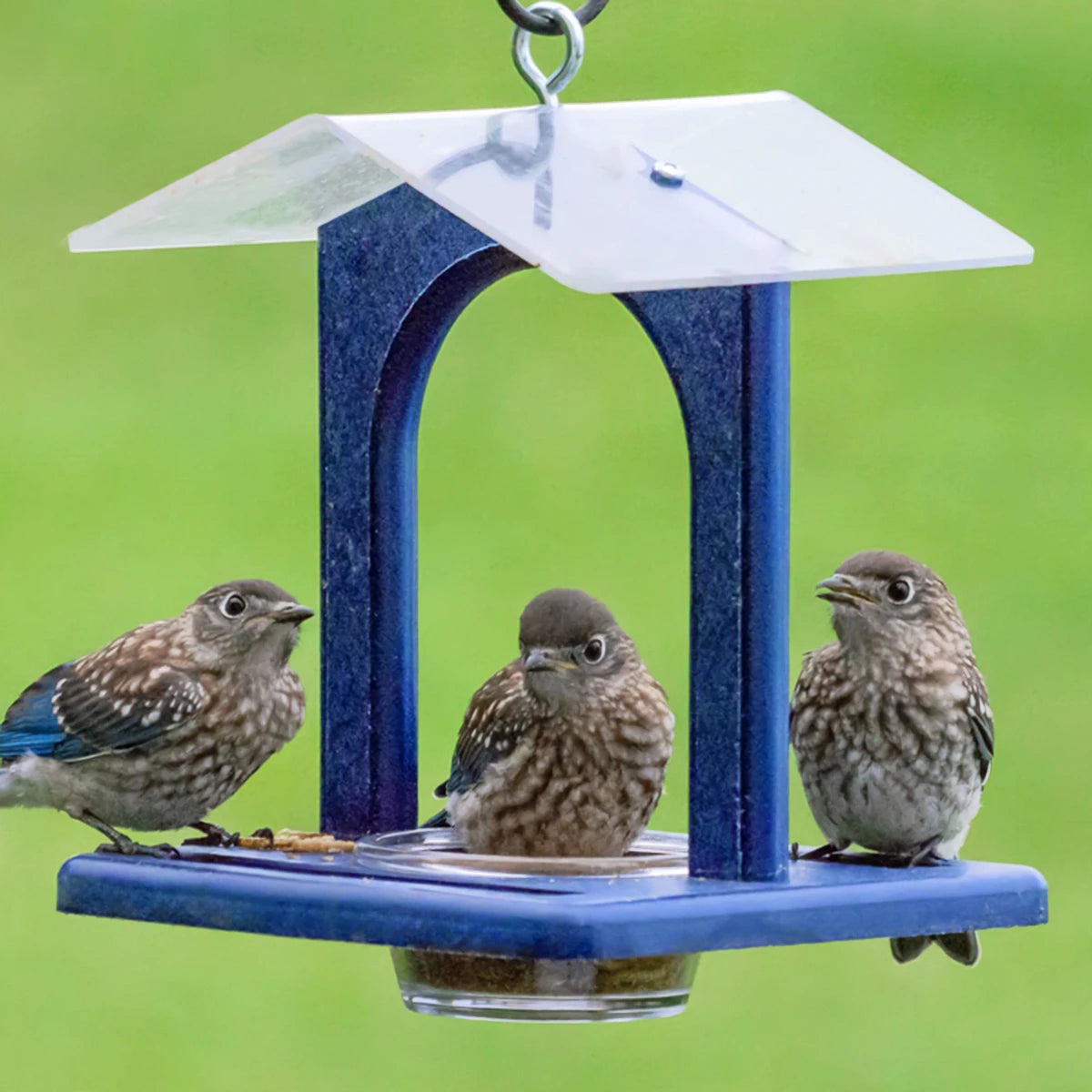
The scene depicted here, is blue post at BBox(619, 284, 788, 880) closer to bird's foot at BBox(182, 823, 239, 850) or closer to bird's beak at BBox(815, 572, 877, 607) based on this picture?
bird's beak at BBox(815, 572, 877, 607)

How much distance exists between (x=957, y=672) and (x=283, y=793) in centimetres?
646

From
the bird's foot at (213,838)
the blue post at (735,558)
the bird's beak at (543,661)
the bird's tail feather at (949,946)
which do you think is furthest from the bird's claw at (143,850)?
the bird's tail feather at (949,946)

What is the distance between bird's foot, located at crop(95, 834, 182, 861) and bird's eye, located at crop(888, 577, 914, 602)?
1730mm

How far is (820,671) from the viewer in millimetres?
7289

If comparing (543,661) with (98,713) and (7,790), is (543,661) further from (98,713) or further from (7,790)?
(7,790)

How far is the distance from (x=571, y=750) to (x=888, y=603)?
2.82 feet

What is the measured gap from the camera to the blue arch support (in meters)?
6.34

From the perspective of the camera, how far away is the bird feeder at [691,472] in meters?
5.97

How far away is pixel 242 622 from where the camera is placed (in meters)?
7.25

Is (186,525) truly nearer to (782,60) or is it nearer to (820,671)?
(782,60)

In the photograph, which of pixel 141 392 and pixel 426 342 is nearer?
pixel 426 342

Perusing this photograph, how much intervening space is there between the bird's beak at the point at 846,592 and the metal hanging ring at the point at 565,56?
1317 millimetres

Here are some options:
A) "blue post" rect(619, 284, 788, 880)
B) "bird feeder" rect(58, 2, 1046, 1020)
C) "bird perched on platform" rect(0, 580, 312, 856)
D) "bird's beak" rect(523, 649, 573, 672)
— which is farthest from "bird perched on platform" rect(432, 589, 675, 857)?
"bird perched on platform" rect(0, 580, 312, 856)

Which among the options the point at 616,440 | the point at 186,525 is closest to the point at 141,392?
the point at 186,525
